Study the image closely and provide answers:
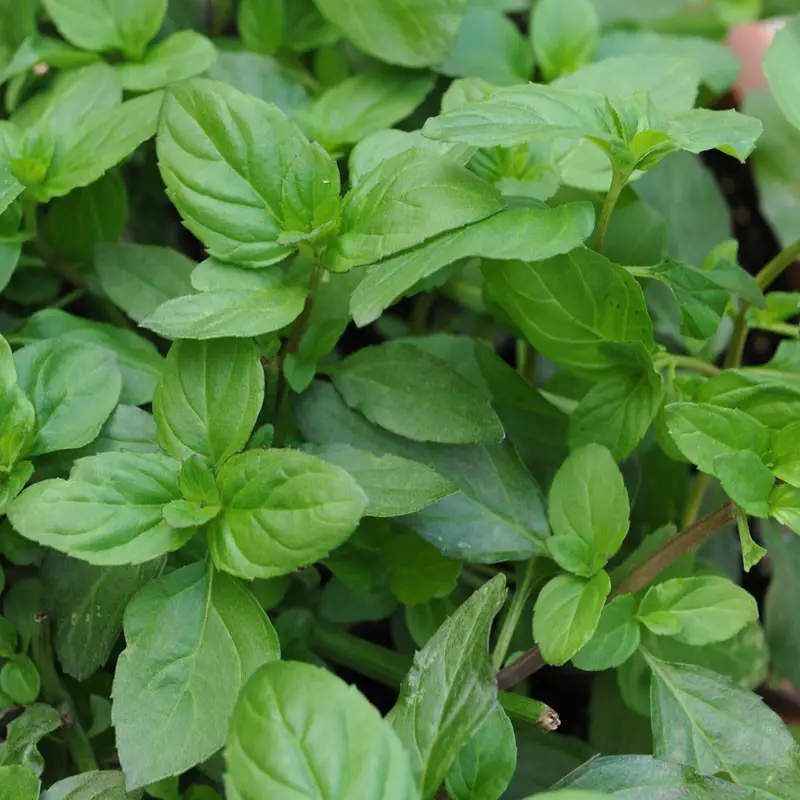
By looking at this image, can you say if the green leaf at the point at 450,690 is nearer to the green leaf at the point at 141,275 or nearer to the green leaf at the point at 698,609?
the green leaf at the point at 698,609

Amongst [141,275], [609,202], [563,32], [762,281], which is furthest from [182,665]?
[563,32]

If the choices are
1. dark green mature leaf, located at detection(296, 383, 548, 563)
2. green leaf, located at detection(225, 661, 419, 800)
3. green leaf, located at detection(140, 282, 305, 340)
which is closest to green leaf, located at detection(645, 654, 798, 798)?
dark green mature leaf, located at detection(296, 383, 548, 563)

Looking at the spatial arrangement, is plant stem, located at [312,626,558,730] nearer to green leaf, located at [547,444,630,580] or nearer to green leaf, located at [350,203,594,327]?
green leaf, located at [547,444,630,580]

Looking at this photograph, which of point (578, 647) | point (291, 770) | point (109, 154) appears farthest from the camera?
point (109, 154)

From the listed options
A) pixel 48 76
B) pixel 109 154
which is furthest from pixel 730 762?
pixel 48 76

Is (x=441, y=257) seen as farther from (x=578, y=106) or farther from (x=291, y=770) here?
(x=291, y=770)

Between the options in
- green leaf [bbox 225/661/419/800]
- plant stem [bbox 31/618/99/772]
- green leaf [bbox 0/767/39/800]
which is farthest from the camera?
plant stem [bbox 31/618/99/772]
